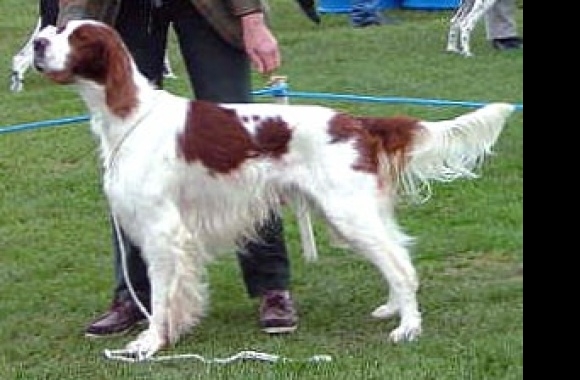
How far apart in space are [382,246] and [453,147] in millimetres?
454

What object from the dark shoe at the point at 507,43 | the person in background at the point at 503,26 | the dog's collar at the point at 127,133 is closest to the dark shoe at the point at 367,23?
the person in background at the point at 503,26

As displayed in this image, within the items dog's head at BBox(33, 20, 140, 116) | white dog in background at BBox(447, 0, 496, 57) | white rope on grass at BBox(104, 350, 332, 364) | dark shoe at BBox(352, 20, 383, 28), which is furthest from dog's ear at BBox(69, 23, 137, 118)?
dark shoe at BBox(352, 20, 383, 28)

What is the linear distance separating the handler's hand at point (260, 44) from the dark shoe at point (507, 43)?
8.32 metres

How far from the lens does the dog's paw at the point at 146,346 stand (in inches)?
196

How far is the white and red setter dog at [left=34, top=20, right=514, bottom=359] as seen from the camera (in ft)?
16.2

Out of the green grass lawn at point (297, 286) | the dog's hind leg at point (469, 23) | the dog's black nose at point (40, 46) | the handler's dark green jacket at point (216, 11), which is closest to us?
the green grass lawn at point (297, 286)

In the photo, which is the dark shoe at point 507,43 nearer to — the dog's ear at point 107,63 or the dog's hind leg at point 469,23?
the dog's hind leg at point 469,23

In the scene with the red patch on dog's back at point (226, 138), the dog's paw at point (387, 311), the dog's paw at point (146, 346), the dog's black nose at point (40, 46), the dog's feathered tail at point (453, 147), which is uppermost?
the dog's black nose at point (40, 46)

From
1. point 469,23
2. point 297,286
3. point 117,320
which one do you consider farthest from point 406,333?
point 469,23

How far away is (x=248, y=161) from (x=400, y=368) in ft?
2.99

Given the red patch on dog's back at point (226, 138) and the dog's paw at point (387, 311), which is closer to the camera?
the red patch on dog's back at point (226, 138)

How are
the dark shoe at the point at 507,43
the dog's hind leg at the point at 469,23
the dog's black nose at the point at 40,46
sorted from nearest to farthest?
the dog's black nose at the point at 40,46, the dog's hind leg at the point at 469,23, the dark shoe at the point at 507,43

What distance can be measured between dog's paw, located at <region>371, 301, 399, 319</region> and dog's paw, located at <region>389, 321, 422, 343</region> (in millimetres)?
181
